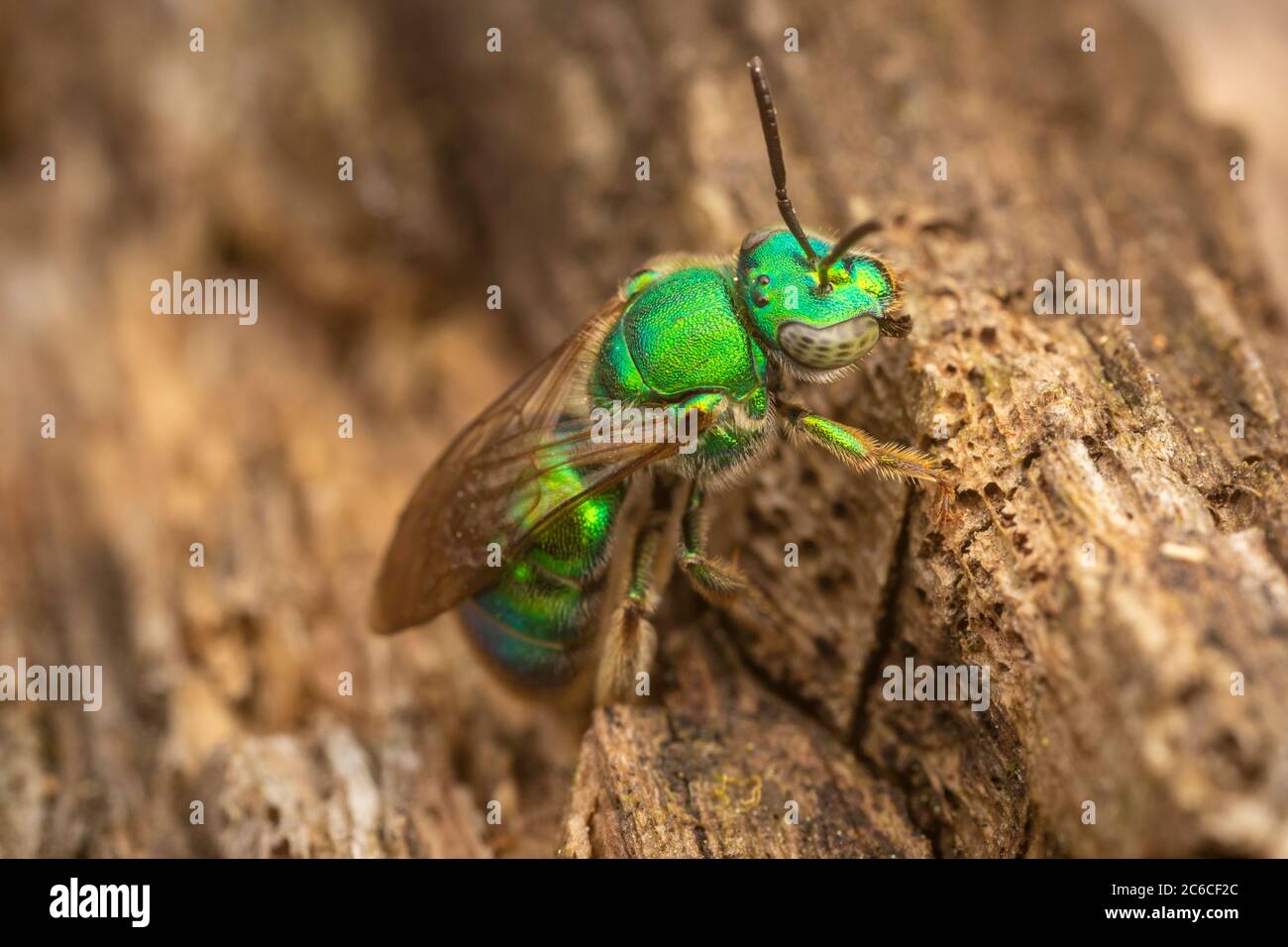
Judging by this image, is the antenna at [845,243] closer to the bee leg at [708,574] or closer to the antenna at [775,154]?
the antenna at [775,154]

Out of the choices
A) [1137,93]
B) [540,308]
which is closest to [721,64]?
[540,308]

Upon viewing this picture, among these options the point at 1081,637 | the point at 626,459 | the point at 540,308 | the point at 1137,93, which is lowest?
the point at 1081,637

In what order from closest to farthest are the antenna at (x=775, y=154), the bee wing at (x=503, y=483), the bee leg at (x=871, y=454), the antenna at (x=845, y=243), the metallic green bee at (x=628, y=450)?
1. the antenna at (x=845, y=243)
2. the bee leg at (x=871, y=454)
3. the antenna at (x=775, y=154)
4. the metallic green bee at (x=628, y=450)
5. the bee wing at (x=503, y=483)

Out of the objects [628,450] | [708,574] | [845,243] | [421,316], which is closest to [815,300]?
[845,243]

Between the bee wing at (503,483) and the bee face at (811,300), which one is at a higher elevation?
the bee face at (811,300)

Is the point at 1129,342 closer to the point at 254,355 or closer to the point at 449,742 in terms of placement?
the point at 449,742

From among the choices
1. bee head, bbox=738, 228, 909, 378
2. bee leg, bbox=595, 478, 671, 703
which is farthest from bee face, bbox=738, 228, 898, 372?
bee leg, bbox=595, 478, 671, 703

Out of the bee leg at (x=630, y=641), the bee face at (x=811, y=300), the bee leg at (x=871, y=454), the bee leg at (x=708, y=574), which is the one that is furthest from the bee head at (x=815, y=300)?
the bee leg at (x=630, y=641)

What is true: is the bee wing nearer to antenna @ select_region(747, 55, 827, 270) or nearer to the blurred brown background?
the blurred brown background
